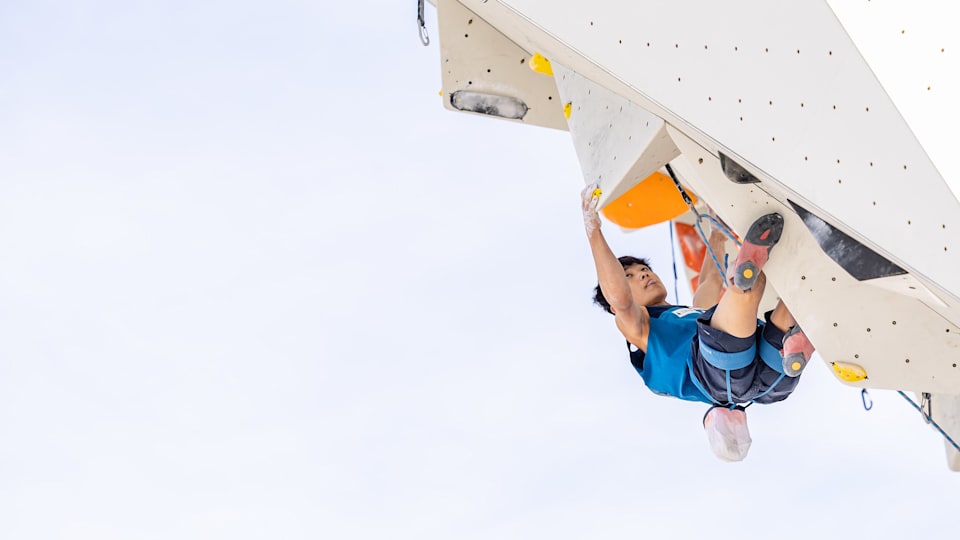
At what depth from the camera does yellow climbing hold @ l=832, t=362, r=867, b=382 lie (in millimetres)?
5133

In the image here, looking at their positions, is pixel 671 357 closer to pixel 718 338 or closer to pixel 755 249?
pixel 718 338

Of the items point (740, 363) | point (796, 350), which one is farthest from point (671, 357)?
point (796, 350)

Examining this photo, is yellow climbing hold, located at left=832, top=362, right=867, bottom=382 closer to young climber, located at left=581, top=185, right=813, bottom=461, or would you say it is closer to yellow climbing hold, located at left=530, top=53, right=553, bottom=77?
young climber, located at left=581, top=185, right=813, bottom=461

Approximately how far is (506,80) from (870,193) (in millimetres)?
3091

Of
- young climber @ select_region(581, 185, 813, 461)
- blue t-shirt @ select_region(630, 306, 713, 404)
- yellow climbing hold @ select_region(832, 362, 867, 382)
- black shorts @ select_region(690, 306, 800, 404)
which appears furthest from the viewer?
blue t-shirt @ select_region(630, 306, 713, 404)

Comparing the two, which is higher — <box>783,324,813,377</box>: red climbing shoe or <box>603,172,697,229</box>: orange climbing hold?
<box>603,172,697,229</box>: orange climbing hold

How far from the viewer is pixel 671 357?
252 inches

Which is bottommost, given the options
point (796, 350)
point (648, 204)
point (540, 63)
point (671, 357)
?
point (796, 350)

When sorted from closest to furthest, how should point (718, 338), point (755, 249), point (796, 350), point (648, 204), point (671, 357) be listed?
point (755, 249)
point (796, 350)
point (718, 338)
point (671, 357)
point (648, 204)

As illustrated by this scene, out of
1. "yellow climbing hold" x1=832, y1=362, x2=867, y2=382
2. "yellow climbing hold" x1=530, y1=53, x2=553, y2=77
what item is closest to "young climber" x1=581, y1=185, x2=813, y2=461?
"yellow climbing hold" x1=832, y1=362, x2=867, y2=382

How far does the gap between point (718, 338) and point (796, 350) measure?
1.25 feet

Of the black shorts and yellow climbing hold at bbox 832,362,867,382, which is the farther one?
the black shorts

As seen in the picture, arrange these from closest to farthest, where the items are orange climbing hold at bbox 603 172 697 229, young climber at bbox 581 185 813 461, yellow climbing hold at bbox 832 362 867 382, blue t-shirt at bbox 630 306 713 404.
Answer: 1. yellow climbing hold at bbox 832 362 867 382
2. young climber at bbox 581 185 813 461
3. blue t-shirt at bbox 630 306 713 404
4. orange climbing hold at bbox 603 172 697 229

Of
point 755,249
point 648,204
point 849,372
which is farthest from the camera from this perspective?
point 648,204
